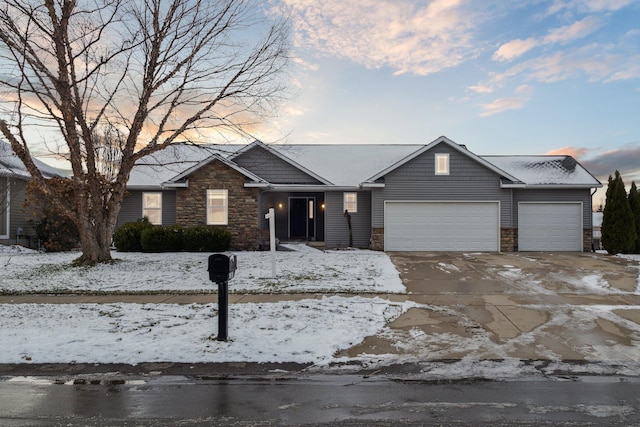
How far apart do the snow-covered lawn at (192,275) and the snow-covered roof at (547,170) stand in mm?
9254

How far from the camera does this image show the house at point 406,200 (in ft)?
60.5

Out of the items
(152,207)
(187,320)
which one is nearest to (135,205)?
(152,207)

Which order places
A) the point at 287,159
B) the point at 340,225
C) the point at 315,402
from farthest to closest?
the point at 287,159
the point at 340,225
the point at 315,402

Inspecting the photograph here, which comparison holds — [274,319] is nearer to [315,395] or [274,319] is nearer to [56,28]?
[315,395]

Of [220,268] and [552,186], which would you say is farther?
[552,186]

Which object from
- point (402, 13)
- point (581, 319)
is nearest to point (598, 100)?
point (402, 13)

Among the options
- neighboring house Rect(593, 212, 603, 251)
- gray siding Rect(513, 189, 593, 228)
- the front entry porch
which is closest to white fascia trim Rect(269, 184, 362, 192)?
the front entry porch

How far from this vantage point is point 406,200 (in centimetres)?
1877

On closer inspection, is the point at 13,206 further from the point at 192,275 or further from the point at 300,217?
the point at 300,217

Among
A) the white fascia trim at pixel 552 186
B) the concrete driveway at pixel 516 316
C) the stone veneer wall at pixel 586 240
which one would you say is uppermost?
the white fascia trim at pixel 552 186

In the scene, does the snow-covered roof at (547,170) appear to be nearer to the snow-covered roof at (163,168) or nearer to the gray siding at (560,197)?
the gray siding at (560,197)

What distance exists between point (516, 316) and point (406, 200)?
11914 mm

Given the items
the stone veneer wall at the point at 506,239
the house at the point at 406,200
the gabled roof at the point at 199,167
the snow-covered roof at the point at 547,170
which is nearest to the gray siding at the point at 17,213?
the house at the point at 406,200

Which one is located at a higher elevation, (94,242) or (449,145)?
(449,145)
